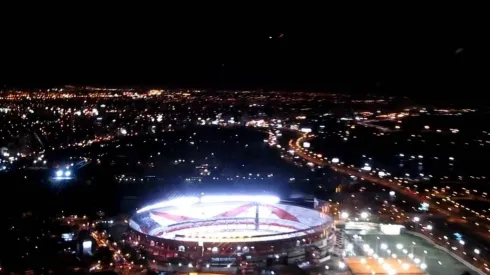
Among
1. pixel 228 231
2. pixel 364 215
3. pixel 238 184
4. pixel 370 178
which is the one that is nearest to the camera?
pixel 228 231

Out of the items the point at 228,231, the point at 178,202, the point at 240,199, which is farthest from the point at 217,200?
the point at 228,231

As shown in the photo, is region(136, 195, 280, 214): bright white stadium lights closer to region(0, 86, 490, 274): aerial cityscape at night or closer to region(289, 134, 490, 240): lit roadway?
→ region(0, 86, 490, 274): aerial cityscape at night

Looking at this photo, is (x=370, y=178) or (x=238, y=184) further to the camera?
(x=370, y=178)

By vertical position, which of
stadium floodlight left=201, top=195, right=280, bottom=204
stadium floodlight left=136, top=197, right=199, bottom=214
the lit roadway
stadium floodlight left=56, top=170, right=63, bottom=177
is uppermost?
stadium floodlight left=136, top=197, right=199, bottom=214

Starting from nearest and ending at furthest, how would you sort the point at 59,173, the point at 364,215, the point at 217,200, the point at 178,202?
the point at 364,215, the point at 178,202, the point at 217,200, the point at 59,173

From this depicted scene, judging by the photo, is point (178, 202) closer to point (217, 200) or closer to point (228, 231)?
point (217, 200)

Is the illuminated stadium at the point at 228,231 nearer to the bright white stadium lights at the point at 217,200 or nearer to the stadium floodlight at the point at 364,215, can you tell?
the bright white stadium lights at the point at 217,200

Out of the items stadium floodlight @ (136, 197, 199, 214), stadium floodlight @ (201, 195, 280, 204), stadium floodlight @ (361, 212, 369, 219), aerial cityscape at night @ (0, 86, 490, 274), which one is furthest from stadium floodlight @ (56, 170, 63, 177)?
stadium floodlight @ (361, 212, 369, 219)

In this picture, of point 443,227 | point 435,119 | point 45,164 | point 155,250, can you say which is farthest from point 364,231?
point 435,119
